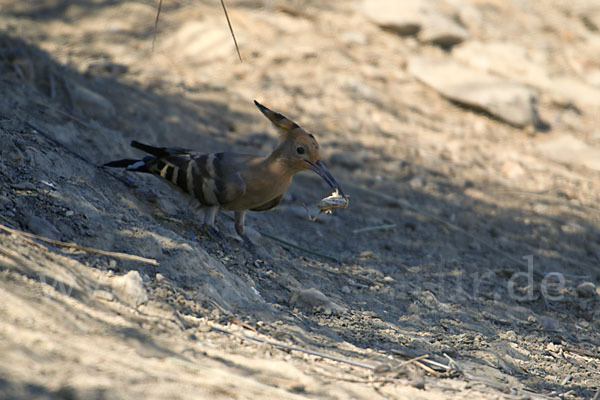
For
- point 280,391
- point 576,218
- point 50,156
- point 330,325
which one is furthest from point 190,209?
point 576,218

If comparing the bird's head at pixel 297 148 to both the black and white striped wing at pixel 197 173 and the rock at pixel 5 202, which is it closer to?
the black and white striped wing at pixel 197 173

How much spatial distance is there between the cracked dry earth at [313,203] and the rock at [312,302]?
0.03 ft

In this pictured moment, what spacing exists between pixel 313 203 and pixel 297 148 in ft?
5.03

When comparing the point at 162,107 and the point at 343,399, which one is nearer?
the point at 343,399

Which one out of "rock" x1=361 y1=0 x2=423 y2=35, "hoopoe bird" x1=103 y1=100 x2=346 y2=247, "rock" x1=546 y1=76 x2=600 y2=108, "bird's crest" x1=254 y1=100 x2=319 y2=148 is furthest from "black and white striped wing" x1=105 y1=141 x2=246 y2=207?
"rock" x1=546 y1=76 x2=600 y2=108

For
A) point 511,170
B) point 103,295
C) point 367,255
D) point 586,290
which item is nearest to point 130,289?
point 103,295

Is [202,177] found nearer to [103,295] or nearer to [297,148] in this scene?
[297,148]

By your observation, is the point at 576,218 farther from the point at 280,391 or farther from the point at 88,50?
the point at 88,50

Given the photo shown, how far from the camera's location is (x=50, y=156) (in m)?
4.02

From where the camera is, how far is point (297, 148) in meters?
4.25

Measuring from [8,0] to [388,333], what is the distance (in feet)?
23.3

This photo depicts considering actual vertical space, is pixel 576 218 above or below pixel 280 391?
below

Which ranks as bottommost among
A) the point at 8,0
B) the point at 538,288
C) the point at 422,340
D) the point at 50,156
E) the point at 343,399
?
the point at 538,288

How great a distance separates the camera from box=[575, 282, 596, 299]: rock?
15.8ft
